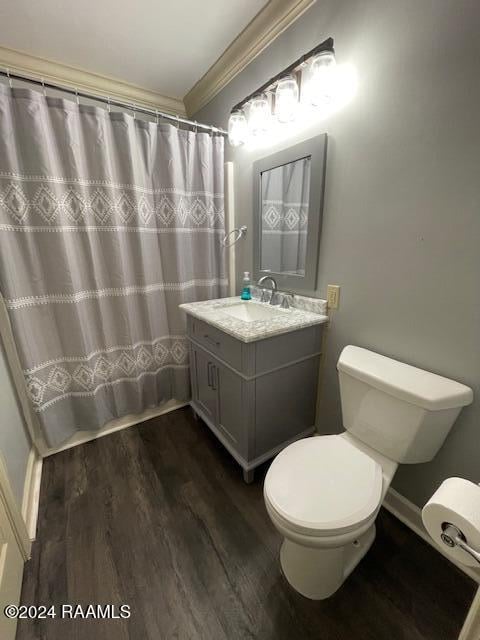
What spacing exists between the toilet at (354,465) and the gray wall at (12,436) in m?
1.11

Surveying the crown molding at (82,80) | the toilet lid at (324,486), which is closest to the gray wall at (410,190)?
the toilet lid at (324,486)

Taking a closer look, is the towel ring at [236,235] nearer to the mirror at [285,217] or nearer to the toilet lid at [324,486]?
the mirror at [285,217]

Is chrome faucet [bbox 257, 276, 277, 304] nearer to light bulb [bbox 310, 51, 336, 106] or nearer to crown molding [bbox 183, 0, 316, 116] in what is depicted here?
light bulb [bbox 310, 51, 336, 106]

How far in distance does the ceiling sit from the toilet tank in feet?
5.74

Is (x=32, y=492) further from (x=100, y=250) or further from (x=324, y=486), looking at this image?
(x=324, y=486)

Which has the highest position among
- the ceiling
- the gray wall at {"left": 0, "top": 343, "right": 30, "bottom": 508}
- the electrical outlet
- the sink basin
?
the ceiling

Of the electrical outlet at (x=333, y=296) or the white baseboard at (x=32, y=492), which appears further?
the electrical outlet at (x=333, y=296)

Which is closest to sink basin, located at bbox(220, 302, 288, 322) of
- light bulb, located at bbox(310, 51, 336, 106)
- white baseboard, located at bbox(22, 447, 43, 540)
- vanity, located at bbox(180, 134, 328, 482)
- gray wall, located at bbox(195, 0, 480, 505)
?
vanity, located at bbox(180, 134, 328, 482)

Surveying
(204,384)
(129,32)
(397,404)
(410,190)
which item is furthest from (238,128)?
(397,404)

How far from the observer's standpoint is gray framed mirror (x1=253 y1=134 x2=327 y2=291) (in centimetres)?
131

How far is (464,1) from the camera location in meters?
0.79

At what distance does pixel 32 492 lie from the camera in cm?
134

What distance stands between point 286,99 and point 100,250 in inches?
48.8

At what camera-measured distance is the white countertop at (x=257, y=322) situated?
1.17 meters
